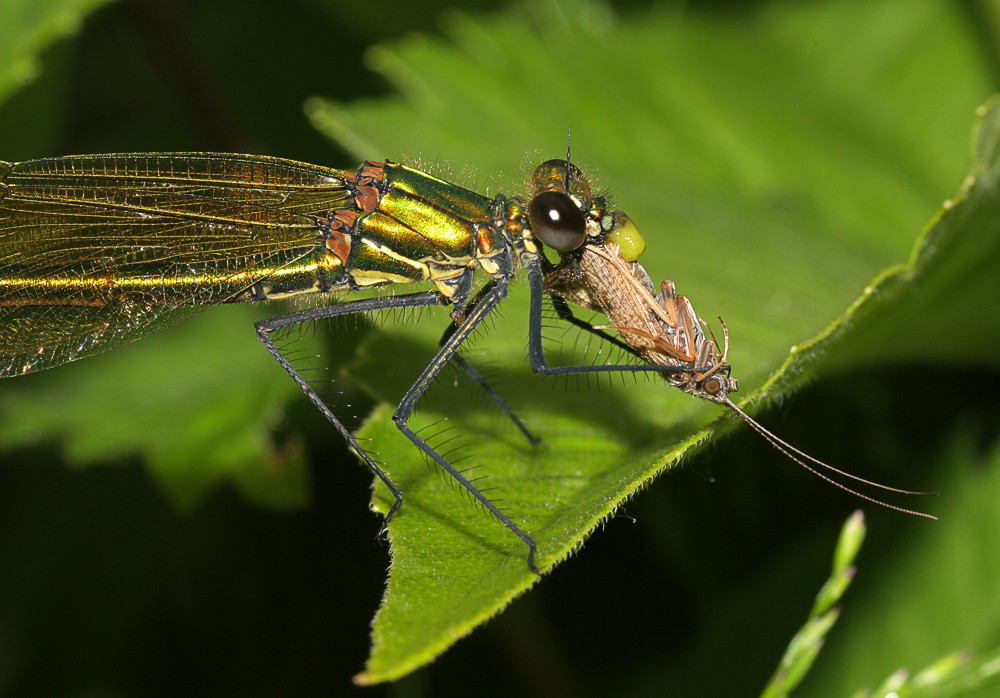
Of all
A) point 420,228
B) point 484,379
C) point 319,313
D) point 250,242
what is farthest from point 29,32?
point 484,379

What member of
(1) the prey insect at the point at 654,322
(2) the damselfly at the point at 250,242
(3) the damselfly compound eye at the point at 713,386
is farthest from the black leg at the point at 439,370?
(3) the damselfly compound eye at the point at 713,386

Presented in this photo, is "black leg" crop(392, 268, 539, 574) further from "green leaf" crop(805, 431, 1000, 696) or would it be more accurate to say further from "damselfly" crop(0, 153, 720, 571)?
"green leaf" crop(805, 431, 1000, 696)

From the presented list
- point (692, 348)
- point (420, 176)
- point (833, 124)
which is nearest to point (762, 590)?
point (692, 348)

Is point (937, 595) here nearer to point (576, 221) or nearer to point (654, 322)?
point (654, 322)

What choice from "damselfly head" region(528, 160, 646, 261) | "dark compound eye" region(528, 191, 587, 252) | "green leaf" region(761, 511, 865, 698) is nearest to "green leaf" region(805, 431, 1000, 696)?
"green leaf" region(761, 511, 865, 698)

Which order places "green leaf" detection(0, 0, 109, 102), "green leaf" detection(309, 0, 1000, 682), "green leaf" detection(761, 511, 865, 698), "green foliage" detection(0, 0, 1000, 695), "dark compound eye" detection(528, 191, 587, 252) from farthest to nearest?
"green leaf" detection(0, 0, 109, 102), "dark compound eye" detection(528, 191, 587, 252), "green foliage" detection(0, 0, 1000, 695), "green leaf" detection(309, 0, 1000, 682), "green leaf" detection(761, 511, 865, 698)
